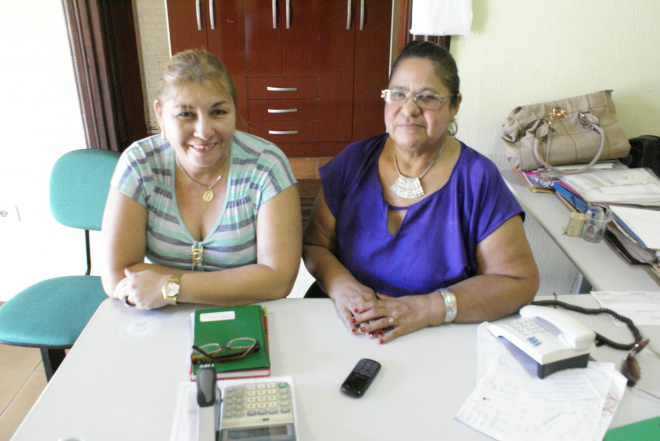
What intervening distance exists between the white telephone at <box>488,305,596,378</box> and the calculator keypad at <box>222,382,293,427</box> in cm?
50

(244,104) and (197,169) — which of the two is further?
(244,104)

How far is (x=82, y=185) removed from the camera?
1.81 meters

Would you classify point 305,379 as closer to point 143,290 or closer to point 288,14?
point 143,290

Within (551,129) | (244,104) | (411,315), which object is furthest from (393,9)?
(411,315)

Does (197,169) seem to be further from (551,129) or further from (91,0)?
(551,129)

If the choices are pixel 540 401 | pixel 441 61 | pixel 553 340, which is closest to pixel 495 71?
pixel 441 61

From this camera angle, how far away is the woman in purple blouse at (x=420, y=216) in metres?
1.27

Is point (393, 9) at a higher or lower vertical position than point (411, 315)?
higher

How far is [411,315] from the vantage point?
114cm

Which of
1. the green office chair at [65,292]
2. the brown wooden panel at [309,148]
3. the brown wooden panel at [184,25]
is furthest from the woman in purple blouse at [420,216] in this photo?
the brown wooden panel at [184,25]

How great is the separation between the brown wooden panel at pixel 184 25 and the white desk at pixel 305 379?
305 cm

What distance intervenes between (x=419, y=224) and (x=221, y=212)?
57cm

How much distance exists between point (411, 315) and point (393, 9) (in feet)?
10.6

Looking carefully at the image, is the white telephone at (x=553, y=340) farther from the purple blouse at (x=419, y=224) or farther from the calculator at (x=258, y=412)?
the calculator at (x=258, y=412)
